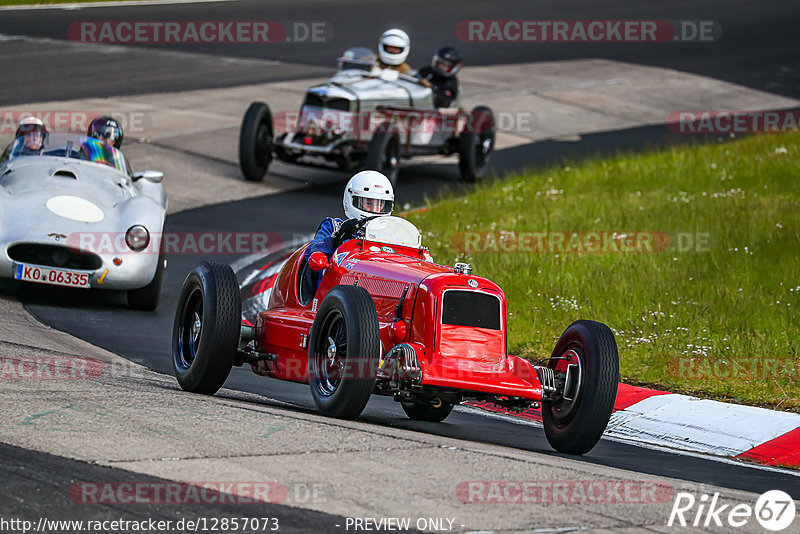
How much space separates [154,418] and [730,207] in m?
10.8

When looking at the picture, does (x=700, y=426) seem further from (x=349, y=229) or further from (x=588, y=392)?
(x=349, y=229)

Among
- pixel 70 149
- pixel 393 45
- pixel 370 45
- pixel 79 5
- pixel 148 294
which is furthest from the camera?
pixel 79 5

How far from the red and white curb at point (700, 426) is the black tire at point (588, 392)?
49.7 inches

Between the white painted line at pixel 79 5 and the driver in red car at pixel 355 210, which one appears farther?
the white painted line at pixel 79 5

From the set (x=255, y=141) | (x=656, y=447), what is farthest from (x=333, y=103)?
(x=656, y=447)

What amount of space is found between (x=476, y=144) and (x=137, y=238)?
8.20 m

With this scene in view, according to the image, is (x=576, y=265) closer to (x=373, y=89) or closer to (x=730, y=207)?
(x=730, y=207)

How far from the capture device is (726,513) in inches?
229

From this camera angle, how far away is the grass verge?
10133mm

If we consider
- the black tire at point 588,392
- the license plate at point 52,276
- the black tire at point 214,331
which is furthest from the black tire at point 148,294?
the black tire at point 588,392

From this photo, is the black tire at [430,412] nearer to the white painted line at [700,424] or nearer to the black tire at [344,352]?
the white painted line at [700,424]

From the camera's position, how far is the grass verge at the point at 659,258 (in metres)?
10.1

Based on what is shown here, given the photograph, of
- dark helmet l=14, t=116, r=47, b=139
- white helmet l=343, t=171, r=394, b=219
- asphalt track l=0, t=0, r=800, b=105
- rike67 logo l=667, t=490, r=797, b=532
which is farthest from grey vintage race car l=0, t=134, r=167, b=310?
asphalt track l=0, t=0, r=800, b=105

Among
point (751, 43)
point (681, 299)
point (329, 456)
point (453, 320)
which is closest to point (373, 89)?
point (681, 299)
